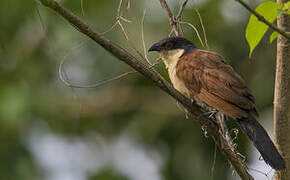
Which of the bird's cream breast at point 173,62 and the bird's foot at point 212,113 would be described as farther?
the bird's cream breast at point 173,62

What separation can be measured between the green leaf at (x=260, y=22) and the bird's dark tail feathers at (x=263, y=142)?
782 mm

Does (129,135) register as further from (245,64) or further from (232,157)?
(232,157)

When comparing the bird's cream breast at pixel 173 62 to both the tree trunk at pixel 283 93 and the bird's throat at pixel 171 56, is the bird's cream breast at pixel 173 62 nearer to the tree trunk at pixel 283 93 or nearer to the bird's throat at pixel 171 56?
the bird's throat at pixel 171 56

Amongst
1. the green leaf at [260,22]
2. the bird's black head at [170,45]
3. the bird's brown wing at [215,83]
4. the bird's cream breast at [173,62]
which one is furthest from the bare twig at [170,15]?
the green leaf at [260,22]

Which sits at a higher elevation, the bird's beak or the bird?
the bird's beak

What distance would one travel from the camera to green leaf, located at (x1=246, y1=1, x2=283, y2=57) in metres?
2.16

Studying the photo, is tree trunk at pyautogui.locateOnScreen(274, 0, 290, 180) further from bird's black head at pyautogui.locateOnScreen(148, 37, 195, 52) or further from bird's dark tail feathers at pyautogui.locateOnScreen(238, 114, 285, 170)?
bird's black head at pyautogui.locateOnScreen(148, 37, 195, 52)

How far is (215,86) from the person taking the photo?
11.9 ft

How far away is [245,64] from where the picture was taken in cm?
662

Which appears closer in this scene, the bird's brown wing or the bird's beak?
the bird's brown wing

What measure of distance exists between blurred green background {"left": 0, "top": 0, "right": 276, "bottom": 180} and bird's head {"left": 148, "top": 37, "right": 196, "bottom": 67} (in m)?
1.52

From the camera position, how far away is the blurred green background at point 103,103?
249 inches

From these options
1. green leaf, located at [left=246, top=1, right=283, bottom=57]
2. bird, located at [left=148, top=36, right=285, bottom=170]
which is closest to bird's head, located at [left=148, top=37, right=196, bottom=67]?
bird, located at [left=148, top=36, right=285, bottom=170]

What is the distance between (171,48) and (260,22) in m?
2.05
